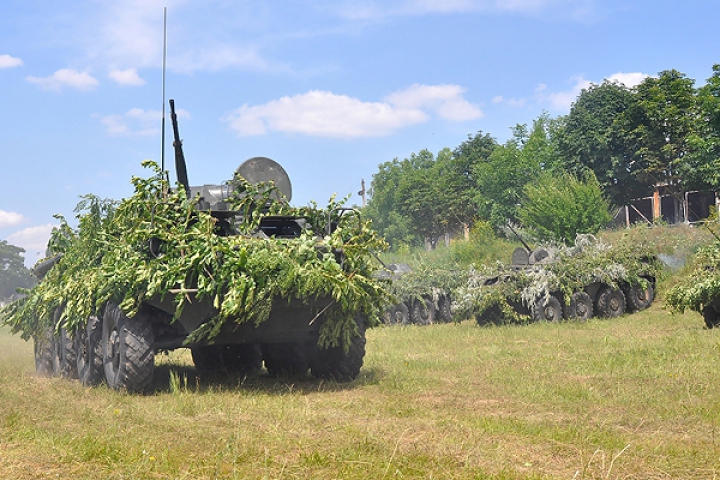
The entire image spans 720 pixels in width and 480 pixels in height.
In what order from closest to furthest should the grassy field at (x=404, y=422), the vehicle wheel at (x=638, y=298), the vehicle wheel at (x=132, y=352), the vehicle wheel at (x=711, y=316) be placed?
1. the grassy field at (x=404, y=422)
2. the vehicle wheel at (x=132, y=352)
3. the vehicle wheel at (x=711, y=316)
4. the vehicle wheel at (x=638, y=298)

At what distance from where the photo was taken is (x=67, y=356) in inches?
466

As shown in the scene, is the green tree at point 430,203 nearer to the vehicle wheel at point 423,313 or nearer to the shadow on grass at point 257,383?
the vehicle wheel at point 423,313

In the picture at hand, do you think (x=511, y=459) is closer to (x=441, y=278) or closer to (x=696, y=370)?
(x=696, y=370)

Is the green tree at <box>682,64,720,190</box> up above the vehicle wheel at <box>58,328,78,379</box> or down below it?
above

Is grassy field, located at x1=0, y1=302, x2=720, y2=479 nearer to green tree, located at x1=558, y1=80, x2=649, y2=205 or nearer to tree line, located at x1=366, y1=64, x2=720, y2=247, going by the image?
tree line, located at x1=366, y1=64, x2=720, y2=247

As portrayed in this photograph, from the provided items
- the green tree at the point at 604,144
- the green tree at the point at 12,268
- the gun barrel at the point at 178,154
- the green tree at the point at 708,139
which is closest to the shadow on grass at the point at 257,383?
the gun barrel at the point at 178,154

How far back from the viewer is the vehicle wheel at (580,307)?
20391 mm

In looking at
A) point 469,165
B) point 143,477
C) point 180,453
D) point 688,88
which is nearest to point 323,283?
point 180,453

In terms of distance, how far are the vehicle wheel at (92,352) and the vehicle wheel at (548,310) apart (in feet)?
37.3

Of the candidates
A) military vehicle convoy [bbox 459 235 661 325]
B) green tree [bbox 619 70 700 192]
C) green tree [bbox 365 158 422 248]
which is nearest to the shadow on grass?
military vehicle convoy [bbox 459 235 661 325]

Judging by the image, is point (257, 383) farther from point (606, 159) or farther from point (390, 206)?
point (390, 206)

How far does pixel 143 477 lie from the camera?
5.36 metres

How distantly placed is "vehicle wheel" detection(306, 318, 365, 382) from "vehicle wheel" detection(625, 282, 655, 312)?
45.0 feet

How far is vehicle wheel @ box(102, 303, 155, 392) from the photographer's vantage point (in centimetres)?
932
